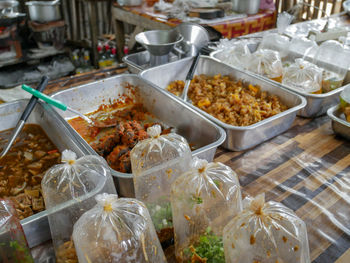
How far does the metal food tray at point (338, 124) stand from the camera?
4.84ft

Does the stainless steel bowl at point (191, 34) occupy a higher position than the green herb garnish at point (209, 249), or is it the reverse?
the stainless steel bowl at point (191, 34)

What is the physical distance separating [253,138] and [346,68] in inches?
→ 35.4

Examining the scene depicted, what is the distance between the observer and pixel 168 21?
11.9 feet

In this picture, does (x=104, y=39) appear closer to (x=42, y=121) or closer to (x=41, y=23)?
(x=41, y=23)

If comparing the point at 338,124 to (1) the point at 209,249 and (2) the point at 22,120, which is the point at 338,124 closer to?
(1) the point at 209,249

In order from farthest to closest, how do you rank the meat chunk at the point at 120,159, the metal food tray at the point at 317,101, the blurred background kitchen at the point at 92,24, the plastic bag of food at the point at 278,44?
the blurred background kitchen at the point at 92,24 < the plastic bag of food at the point at 278,44 < the metal food tray at the point at 317,101 < the meat chunk at the point at 120,159

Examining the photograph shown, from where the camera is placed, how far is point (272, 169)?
4.49 ft

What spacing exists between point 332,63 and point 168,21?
7.14 ft

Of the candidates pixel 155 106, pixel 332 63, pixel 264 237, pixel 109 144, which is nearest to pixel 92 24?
pixel 155 106

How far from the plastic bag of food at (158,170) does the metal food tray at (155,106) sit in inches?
7.3

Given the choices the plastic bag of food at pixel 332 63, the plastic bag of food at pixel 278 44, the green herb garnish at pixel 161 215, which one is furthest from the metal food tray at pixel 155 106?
the plastic bag of food at pixel 278 44

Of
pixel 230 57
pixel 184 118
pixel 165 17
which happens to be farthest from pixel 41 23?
pixel 184 118

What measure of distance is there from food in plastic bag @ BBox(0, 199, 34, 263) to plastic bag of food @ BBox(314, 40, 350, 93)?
1.74m

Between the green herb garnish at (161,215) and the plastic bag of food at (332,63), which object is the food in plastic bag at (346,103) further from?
the green herb garnish at (161,215)
